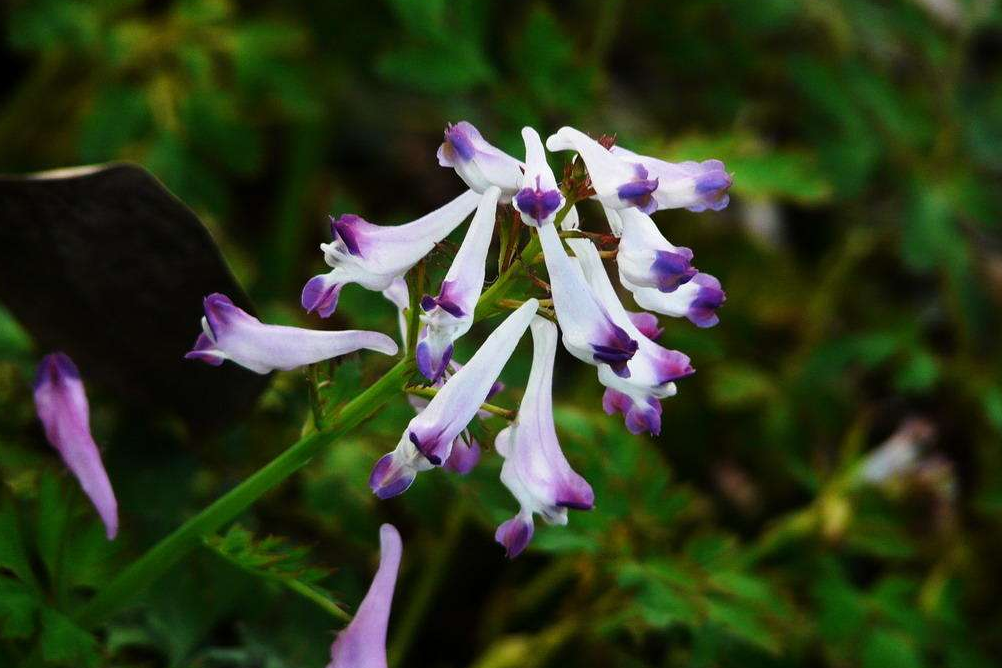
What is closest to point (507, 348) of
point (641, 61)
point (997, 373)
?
point (997, 373)

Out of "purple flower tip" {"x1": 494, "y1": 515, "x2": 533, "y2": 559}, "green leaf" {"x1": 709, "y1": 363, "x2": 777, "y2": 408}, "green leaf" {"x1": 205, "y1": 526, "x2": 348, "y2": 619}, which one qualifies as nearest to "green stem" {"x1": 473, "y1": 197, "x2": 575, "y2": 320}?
"purple flower tip" {"x1": 494, "y1": 515, "x2": 533, "y2": 559}

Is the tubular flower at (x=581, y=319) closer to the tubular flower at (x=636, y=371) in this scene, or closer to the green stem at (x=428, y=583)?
the tubular flower at (x=636, y=371)

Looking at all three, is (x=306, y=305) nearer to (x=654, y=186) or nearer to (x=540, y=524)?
(x=654, y=186)

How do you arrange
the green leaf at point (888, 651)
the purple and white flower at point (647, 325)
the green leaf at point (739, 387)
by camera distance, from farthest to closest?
the green leaf at point (739, 387), the green leaf at point (888, 651), the purple and white flower at point (647, 325)

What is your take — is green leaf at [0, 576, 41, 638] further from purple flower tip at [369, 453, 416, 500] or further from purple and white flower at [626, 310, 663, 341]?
purple and white flower at [626, 310, 663, 341]

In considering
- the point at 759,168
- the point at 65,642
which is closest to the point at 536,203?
the point at 65,642

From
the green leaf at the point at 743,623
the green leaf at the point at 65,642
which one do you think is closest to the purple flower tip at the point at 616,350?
the green leaf at the point at 65,642
